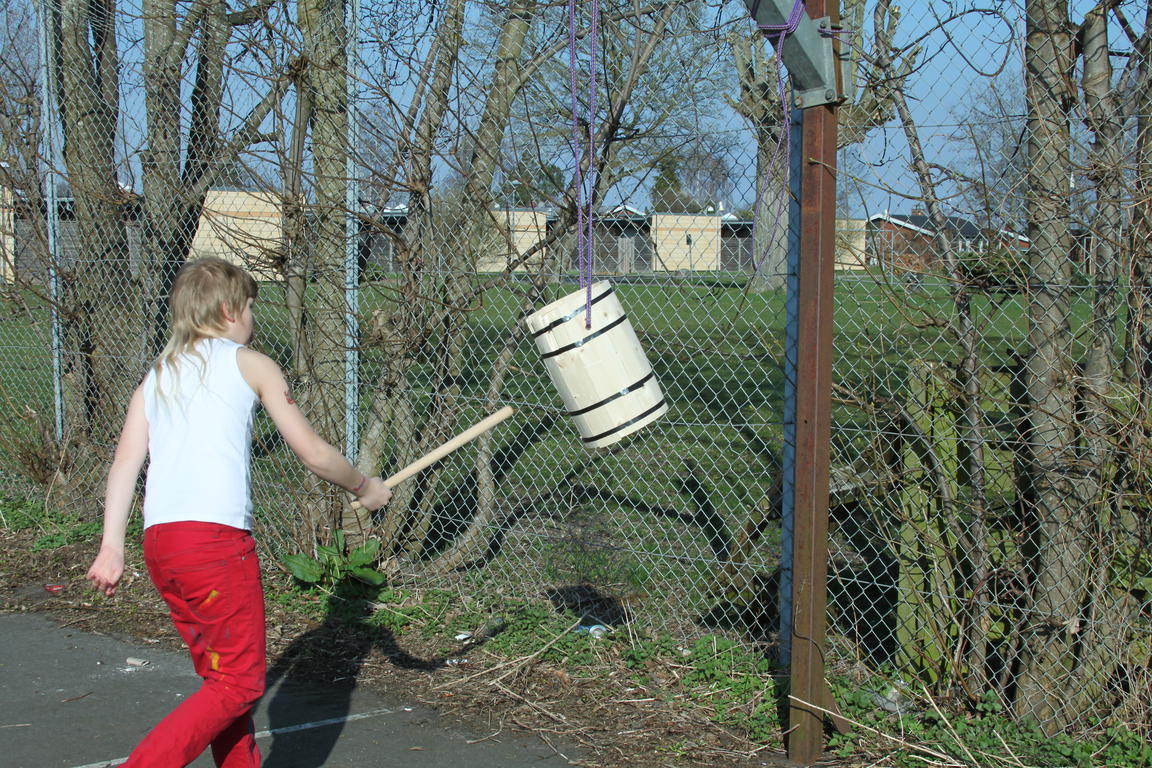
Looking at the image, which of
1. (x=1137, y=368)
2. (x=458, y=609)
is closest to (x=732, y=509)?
(x=458, y=609)

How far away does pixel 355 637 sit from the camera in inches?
182

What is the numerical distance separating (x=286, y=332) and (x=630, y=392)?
2882 mm

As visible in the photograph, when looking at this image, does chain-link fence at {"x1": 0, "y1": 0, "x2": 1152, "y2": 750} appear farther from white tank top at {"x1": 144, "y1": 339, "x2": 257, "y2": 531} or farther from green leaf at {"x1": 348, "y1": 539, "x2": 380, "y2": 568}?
white tank top at {"x1": 144, "y1": 339, "x2": 257, "y2": 531}

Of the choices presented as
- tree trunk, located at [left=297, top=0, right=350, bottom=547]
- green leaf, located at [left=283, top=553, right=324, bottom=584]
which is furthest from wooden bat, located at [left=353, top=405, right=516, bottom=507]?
green leaf, located at [left=283, top=553, right=324, bottom=584]

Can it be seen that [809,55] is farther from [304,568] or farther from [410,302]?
[304,568]

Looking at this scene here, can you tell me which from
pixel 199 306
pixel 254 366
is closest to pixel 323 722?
pixel 254 366

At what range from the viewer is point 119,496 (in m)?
2.74

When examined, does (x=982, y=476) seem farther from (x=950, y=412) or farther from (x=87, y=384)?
(x=87, y=384)

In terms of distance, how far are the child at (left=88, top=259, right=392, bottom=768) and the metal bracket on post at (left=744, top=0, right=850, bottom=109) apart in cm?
178

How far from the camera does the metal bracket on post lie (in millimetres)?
3004

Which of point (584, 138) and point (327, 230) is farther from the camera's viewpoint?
point (327, 230)

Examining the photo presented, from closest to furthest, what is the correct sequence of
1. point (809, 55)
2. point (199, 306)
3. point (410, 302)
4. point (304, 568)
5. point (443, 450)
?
point (199, 306)
point (809, 55)
point (443, 450)
point (410, 302)
point (304, 568)

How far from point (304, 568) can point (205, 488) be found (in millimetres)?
2401

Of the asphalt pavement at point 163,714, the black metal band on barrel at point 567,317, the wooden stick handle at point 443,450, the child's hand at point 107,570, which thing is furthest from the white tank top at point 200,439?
the asphalt pavement at point 163,714
